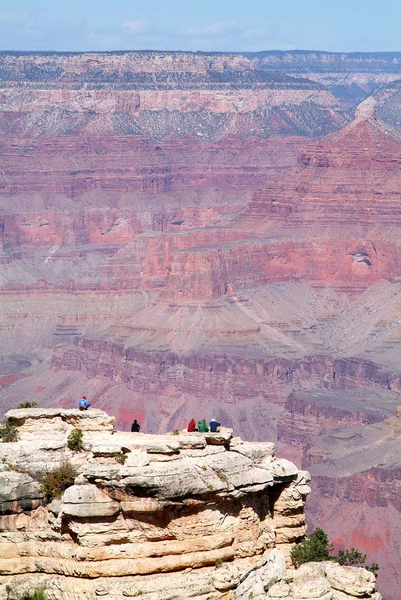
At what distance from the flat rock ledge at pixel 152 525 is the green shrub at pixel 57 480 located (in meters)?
0.08

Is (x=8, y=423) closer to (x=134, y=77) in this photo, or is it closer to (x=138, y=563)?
(x=138, y=563)

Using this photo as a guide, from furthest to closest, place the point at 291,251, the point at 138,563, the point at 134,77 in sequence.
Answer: the point at 134,77 → the point at 291,251 → the point at 138,563

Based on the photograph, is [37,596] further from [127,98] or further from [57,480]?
[127,98]

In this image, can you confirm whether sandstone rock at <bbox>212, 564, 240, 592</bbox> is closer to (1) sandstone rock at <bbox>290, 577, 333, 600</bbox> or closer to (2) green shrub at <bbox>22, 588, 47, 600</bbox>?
(1) sandstone rock at <bbox>290, 577, 333, 600</bbox>

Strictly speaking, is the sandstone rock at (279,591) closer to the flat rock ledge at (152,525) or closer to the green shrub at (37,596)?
the flat rock ledge at (152,525)

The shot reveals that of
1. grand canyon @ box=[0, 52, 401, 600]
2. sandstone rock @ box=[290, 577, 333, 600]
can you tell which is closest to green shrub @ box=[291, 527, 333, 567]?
sandstone rock @ box=[290, 577, 333, 600]

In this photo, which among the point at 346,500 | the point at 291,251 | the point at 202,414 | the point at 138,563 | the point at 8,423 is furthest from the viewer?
the point at 291,251

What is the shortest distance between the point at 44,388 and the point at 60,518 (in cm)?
9308

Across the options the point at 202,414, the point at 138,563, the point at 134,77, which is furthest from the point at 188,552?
the point at 134,77

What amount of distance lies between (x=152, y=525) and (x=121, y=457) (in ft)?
3.50

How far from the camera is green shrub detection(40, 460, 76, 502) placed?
25016mm

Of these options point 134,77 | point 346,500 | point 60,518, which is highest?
point 134,77

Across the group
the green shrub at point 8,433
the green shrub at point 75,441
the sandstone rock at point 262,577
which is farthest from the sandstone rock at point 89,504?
the green shrub at point 8,433

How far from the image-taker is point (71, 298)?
142 meters
